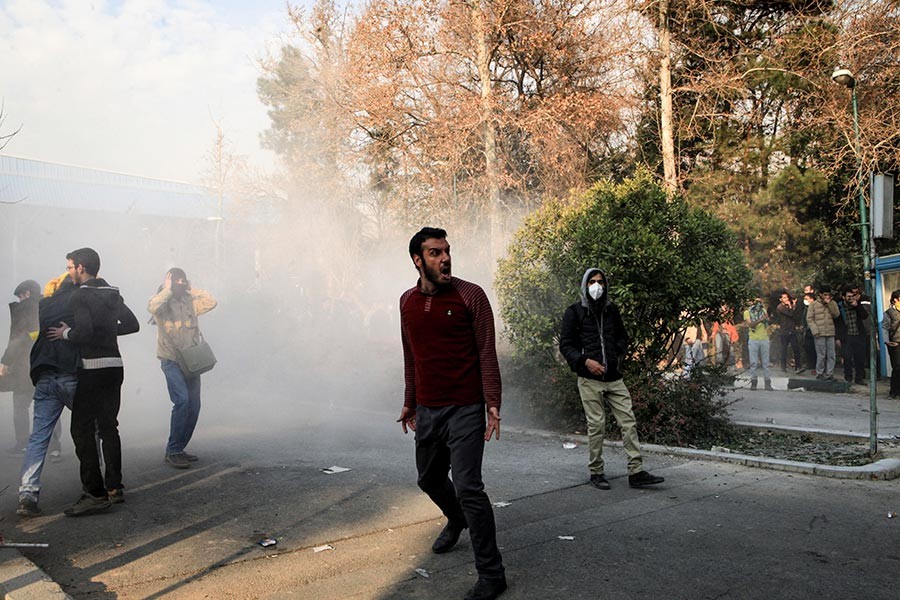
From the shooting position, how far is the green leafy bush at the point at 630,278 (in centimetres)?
822

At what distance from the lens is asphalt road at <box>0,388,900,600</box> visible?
3902 mm

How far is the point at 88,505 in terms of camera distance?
17.6 feet

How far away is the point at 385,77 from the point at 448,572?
13.4 metres

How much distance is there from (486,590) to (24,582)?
230 cm

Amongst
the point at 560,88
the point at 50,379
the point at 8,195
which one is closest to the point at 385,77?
the point at 560,88

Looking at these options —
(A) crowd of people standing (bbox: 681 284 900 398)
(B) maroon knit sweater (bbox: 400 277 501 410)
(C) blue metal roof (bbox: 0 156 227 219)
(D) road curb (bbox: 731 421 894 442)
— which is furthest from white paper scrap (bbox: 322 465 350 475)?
(C) blue metal roof (bbox: 0 156 227 219)

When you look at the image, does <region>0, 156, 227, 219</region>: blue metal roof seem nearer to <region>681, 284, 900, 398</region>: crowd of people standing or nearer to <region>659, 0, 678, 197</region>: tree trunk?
<region>659, 0, 678, 197</region>: tree trunk

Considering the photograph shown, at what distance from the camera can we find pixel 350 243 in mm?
24484

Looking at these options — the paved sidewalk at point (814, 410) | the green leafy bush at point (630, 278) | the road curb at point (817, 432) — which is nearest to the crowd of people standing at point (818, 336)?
the paved sidewalk at point (814, 410)

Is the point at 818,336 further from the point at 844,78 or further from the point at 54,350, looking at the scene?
the point at 54,350

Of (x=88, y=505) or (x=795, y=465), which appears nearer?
(x=88, y=505)

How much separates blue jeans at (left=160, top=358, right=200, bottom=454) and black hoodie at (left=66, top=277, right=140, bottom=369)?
4.85 ft

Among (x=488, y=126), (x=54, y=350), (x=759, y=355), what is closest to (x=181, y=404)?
(x=54, y=350)

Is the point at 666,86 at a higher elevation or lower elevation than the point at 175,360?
higher
